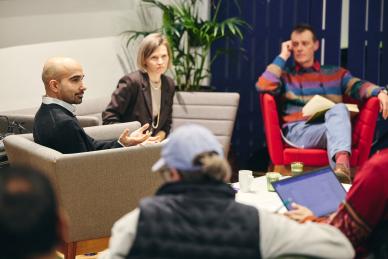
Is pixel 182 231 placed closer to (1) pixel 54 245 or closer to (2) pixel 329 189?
(1) pixel 54 245

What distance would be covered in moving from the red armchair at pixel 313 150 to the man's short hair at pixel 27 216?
444cm

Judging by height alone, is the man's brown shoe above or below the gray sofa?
below

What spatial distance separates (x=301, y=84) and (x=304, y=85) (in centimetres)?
3

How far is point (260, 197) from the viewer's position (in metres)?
4.23

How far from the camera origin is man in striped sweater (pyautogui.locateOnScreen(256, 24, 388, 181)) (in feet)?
20.6

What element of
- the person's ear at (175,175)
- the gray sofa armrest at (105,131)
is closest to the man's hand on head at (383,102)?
the gray sofa armrest at (105,131)

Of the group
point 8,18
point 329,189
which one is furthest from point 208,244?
point 8,18

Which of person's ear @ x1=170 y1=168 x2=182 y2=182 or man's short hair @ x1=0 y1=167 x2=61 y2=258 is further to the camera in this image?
person's ear @ x1=170 y1=168 x2=182 y2=182

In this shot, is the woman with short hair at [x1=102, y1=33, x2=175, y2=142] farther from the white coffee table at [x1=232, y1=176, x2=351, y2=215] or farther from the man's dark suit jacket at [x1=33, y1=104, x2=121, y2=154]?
the white coffee table at [x1=232, y1=176, x2=351, y2=215]

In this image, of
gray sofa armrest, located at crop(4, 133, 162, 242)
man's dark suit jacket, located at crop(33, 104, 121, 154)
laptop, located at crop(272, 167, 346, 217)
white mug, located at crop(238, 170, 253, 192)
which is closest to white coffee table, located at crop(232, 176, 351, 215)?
white mug, located at crop(238, 170, 253, 192)

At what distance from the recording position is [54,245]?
74.5 inches

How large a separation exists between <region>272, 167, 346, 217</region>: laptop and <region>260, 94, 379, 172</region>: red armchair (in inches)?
94.6

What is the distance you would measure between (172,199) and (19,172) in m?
0.78

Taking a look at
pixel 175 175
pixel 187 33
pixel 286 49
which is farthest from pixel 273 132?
pixel 175 175
